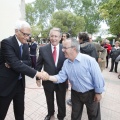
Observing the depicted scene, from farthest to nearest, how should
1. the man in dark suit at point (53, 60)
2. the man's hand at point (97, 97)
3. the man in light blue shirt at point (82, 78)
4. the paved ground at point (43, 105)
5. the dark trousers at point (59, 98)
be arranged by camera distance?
1. the paved ground at point (43, 105)
2. the dark trousers at point (59, 98)
3. the man in dark suit at point (53, 60)
4. the man's hand at point (97, 97)
5. the man in light blue shirt at point (82, 78)

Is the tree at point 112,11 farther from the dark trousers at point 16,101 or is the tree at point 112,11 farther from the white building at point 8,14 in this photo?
the dark trousers at point 16,101

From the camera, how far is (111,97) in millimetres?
5430

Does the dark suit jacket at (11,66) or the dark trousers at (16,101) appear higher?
the dark suit jacket at (11,66)

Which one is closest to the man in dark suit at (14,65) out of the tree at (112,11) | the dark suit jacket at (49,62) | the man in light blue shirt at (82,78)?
the dark suit jacket at (49,62)

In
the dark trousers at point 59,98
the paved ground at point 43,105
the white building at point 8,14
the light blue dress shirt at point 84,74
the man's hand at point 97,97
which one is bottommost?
the paved ground at point 43,105

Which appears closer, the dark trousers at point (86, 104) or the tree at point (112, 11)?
the dark trousers at point (86, 104)

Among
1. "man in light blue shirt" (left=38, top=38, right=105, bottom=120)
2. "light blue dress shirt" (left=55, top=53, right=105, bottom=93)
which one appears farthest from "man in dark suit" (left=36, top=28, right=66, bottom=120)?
"light blue dress shirt" (left=55, top=53, right=105, bottom=93)

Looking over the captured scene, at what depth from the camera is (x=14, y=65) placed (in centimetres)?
249

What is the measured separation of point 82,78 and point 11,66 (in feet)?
3.47

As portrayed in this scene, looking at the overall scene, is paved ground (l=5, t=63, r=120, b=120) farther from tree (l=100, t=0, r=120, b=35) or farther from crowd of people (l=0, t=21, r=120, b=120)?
tree (l=100, t=0, r=120, b=35)

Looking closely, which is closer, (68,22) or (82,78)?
(82,78)

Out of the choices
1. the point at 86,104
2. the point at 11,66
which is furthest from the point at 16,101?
the point at 86,104

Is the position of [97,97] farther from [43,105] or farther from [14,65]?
[43,105]

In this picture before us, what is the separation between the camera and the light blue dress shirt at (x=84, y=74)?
247cm
